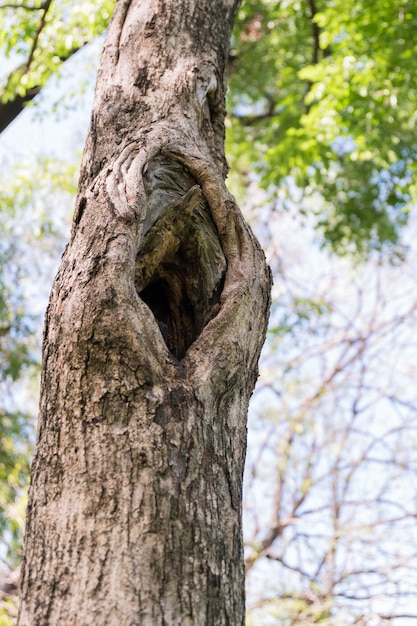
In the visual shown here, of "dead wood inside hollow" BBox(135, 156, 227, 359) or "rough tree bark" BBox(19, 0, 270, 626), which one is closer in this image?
"rough tree bark" BBox(19, 0, 270, 626)

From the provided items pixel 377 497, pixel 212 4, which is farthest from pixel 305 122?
pixel 377 497

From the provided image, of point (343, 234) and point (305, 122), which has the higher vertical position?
point (343, 234)

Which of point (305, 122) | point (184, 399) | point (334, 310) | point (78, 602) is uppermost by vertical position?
point (334, 310)

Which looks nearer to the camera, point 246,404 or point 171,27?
point 246,404

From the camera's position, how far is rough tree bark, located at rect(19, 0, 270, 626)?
1.49 meters

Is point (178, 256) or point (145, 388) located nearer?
point (145, 388)

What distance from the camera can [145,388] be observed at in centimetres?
167

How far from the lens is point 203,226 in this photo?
7.07ft

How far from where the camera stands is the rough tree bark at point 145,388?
1.49 meters

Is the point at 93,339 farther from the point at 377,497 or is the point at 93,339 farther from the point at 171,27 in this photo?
the point at 377,497

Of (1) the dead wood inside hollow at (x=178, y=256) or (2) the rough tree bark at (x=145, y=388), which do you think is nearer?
(2) the rough tree bark at (x=145, y=388)

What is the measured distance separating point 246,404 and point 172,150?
82 centimetres

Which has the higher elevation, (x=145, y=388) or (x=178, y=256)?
(x=178, y=256)

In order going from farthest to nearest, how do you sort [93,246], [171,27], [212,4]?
[212,4] → [171,27] → [93,246]
